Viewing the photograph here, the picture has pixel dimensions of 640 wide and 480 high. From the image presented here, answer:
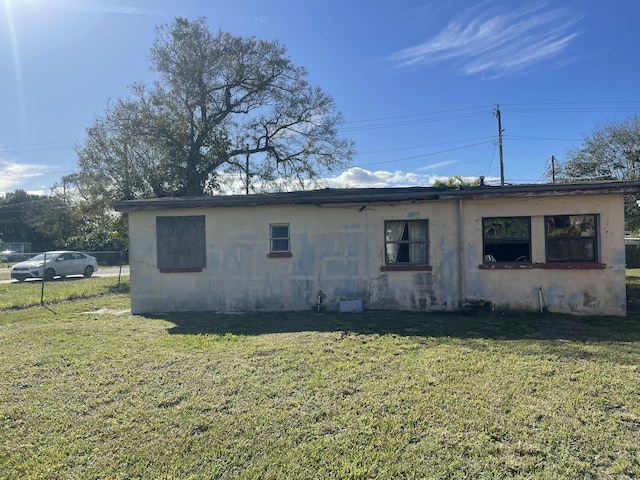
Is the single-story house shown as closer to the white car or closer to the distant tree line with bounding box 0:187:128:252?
the white car

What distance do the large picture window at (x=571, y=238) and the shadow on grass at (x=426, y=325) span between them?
4.71ft

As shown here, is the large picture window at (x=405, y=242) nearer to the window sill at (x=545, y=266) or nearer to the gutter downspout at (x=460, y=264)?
the gutter downspout at (x=460, y=264)

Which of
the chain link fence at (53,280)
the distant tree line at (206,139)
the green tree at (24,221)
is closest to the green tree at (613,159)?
the distant tree line at (206,139)

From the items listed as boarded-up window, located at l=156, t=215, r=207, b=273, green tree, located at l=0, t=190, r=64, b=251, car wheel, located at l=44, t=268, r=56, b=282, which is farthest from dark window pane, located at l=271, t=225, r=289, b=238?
green tree, located at l=0, t=190, r=64, b=251

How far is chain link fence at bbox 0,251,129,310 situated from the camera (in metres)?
12.8

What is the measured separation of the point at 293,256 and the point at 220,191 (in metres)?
13.6

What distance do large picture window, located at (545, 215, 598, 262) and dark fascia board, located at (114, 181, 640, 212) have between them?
0.69 metres

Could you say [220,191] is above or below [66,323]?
above

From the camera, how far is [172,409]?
13.3 ft

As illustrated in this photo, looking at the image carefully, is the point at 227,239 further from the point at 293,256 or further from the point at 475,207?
the point at 475,207

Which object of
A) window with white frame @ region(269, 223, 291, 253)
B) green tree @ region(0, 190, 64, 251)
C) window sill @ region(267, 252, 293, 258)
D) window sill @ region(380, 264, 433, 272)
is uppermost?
green tree @ region(0, 190, 64, 251)

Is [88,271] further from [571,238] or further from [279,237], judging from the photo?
[571,238]

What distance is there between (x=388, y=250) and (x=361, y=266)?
80 cm

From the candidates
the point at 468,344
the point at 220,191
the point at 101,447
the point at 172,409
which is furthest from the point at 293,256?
the point at 220,191
